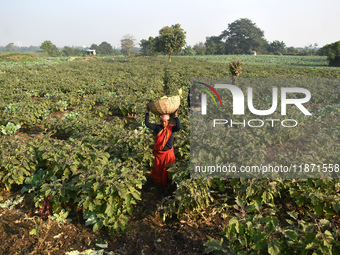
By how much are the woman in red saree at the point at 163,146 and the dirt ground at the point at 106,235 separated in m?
0.77

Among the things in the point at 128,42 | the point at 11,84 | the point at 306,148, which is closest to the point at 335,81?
the point at 306,148

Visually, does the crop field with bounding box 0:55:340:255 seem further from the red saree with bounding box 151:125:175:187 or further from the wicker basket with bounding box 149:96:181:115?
the wicker basket with bounding box 149:96:181:115

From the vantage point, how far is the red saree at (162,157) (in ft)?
13.2

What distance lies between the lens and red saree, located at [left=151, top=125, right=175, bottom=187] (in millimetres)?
4016

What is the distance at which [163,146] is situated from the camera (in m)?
4.01

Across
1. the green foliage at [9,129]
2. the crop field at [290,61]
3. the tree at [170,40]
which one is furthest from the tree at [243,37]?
the green foliage at [9,129]

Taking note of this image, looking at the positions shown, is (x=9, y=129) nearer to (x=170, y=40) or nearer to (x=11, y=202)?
(x=11, y=202)

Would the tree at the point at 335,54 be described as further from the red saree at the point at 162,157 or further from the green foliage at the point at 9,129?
the green foliage at the point at 9,129

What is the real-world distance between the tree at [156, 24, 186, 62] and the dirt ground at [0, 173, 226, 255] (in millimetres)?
45993

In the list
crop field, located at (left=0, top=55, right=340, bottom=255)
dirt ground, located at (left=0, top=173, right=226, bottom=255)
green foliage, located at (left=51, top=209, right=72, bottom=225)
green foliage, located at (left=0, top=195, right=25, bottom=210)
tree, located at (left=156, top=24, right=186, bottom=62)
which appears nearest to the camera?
crop field, located at (left=0, top=55, right=340, bottom=255)

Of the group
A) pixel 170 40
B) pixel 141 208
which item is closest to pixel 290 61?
pixel 170 40

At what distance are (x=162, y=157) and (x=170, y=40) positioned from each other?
1835 inches

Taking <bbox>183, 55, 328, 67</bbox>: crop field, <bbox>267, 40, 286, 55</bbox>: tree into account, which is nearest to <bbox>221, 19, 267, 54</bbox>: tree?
→ <bbox>267, 40, 286, 55</bbox>: tree

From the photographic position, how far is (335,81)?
57.2ft
